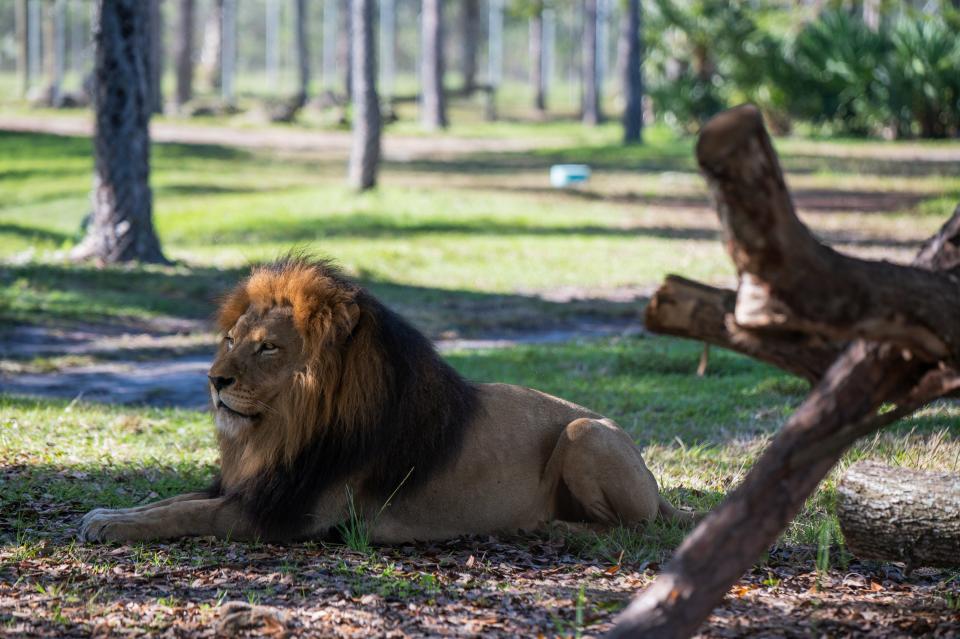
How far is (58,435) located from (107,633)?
3380 millimetres

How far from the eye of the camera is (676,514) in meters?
5.56

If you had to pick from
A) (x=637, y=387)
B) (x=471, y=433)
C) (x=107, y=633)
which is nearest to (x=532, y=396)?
(x=471, y=433)

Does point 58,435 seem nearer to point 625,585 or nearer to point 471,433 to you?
point 471,433

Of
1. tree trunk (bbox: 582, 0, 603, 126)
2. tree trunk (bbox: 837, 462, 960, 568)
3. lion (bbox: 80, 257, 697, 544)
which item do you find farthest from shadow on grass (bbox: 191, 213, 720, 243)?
tree trunk (bbox: 582, 0, 603, 126)

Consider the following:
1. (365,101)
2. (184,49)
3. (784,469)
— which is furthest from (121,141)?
(184,49)

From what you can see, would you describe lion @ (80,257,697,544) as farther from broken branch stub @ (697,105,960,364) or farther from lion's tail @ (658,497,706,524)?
broken branch stub @ (697,105,960,364)

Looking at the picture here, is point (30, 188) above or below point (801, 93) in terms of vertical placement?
below

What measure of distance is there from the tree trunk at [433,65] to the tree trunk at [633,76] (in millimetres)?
6496

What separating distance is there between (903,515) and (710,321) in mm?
1943

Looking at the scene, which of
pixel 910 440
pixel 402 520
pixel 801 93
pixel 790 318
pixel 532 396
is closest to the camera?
pixel 790 318

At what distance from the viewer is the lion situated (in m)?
4.98

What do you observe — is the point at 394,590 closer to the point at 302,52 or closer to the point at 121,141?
the point at 121,141

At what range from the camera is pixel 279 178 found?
84.0 ft

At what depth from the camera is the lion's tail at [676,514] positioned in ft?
18.1
